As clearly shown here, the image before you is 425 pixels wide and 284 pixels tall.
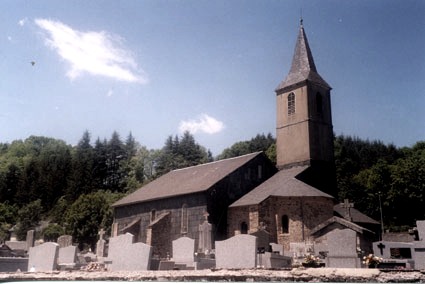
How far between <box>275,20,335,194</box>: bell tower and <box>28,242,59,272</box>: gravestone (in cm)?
2302

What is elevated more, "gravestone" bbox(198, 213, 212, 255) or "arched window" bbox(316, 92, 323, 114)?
"arched window" bbox(316, 92, 323, 114)

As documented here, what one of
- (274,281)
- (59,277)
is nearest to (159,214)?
(59,277)

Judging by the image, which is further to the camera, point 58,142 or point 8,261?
point 58,142

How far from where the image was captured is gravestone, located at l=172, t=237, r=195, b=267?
1270 cm

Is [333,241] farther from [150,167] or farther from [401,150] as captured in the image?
[150,167]

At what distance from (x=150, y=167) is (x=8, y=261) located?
2705 inches

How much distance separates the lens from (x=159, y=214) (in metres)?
33.1

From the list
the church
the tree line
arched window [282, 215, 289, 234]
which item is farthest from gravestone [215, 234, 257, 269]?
the tree line

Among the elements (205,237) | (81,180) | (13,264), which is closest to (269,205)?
(205,237)

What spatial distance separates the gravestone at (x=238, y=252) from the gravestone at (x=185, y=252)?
102 inches

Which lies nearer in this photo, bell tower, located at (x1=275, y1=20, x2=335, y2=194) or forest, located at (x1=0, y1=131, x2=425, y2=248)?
bell tower, located at (x1=275, y1=20, x2=335, y2=194)

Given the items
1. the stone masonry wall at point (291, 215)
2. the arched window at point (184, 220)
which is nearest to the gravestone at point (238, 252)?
the stone masonry wall at point (291, 215)

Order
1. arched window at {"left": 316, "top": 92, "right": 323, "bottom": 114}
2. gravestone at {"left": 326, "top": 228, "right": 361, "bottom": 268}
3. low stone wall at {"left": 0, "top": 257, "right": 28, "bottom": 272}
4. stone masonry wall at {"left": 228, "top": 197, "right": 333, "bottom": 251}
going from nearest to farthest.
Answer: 1. gravestone at {"left": 326, "top": 228, "right": 361, "bottom": 268}
2. low stone wall at {"left": 0, "top": 257, "right": 28, "bottom": 272}
3. stone masonry wall at {"left": 228, "top": 197, "right": 333, "bottom": 251}
4. arched window at {"left": 316, "top": 92, "right": 323, "bottom": 114}

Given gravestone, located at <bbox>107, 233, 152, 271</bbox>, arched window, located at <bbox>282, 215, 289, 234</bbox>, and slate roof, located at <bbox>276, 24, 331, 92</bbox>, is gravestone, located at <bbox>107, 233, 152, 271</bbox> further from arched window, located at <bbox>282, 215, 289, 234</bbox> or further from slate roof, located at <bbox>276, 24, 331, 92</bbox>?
slate roof, located at <bbox>276, 24, 331, 92</bbox>
